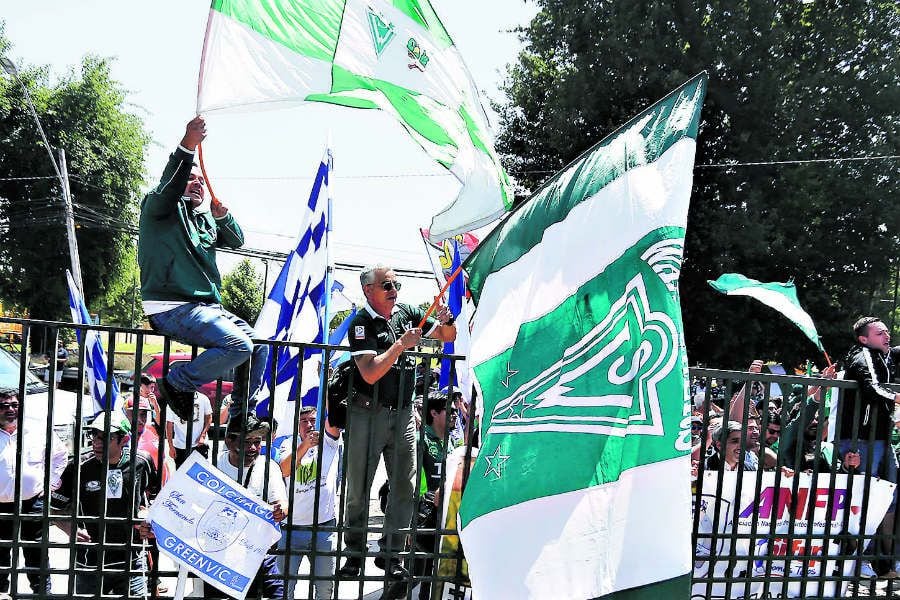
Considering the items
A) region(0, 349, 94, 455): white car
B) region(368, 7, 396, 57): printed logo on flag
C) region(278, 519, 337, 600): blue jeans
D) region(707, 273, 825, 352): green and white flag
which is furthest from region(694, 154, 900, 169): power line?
region(368, 7, 396, 57): printed logo on flag

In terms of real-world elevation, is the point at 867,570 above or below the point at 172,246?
below

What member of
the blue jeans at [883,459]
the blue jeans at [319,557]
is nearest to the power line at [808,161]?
the blue jeans at [883,459]

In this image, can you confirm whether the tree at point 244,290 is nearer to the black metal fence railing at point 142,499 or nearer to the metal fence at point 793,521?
the black metal fence railing at point 142,499

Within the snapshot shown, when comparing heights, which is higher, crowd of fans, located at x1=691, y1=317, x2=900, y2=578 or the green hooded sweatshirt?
the green hooded sweatshirt

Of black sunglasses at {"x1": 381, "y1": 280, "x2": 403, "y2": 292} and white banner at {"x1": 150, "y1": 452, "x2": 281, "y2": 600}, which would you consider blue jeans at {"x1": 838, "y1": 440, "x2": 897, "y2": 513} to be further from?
white banner at {"x1": 150, "y1": 452, "x2": 281, "y2": 600}

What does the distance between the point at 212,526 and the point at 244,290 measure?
258 feet

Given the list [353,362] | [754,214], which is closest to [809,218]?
[754,214]

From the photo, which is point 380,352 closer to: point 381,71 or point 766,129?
point 381,71

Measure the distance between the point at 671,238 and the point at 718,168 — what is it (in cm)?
2328

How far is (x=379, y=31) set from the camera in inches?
196

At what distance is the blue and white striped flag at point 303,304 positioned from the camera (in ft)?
27.9

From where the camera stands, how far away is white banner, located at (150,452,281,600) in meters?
4.50

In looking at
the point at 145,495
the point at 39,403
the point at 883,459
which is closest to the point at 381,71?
the point at 145,495

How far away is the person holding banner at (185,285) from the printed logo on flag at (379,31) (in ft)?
3.38
